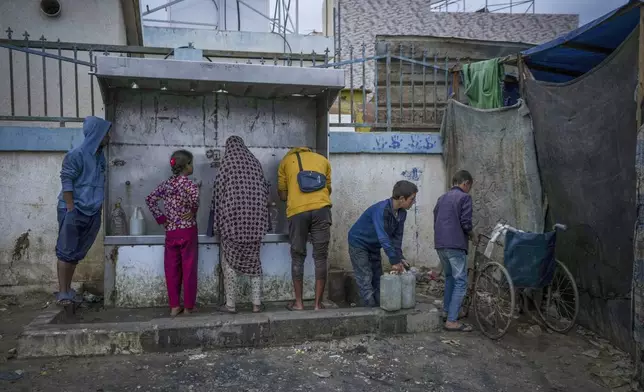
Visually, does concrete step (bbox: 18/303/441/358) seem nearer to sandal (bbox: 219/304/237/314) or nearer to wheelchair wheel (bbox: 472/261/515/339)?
sandal (bbox: 219/304/237/314)

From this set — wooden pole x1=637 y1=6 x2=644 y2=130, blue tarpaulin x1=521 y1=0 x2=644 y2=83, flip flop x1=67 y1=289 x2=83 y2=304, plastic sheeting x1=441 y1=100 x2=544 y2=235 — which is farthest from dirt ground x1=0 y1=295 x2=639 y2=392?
blue tarpaulin x1=521 y1=0 x2=644 y2=83

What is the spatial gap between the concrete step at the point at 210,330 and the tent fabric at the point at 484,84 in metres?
2.78

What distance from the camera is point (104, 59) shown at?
494cm

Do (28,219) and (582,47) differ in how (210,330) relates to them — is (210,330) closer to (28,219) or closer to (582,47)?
(28,219)

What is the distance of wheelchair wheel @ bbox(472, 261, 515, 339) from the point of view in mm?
4918

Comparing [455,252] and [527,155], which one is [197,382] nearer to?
[455,252]

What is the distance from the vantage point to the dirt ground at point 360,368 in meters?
3.87

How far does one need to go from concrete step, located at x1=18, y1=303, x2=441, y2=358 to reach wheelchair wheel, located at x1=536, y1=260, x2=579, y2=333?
117 cm

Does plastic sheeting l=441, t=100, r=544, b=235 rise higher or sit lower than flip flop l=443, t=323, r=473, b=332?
higher

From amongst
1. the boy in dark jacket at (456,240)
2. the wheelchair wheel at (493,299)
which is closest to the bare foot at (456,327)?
the boy in dark jacket at (456,240)

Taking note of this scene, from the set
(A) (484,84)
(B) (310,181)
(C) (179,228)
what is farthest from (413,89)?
(C) (179,228)

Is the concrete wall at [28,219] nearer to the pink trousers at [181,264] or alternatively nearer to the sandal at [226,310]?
the pink trousers at [181,264]

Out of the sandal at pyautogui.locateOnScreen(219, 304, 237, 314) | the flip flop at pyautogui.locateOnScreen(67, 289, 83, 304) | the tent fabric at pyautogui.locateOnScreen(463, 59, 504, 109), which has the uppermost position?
the tent fabric at pyautogui.locateOnScreen(463, 59, 504, 109)

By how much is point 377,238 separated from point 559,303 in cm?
199
